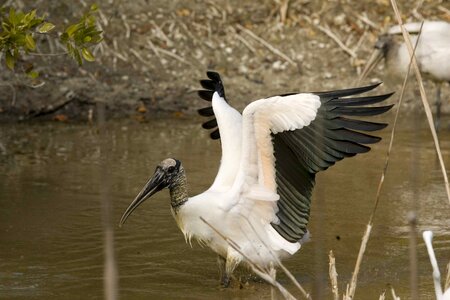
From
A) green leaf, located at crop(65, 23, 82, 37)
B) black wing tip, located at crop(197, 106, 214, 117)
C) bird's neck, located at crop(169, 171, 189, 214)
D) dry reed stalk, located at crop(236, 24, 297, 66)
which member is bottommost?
bird's neck, located at crop(169, 171, 189, 214)

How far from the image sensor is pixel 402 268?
215 inches

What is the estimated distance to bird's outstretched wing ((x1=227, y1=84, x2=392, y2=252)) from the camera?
498 centimetres

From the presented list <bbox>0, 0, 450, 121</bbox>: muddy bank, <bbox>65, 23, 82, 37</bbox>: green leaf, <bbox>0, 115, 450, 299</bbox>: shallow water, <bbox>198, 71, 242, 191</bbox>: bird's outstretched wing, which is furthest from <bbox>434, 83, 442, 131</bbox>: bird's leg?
<bbox>65, 23, 82, 37</bbox>: green leaf

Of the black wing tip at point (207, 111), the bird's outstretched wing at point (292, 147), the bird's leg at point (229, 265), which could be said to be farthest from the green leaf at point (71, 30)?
the black wing tip at point (207, 111)

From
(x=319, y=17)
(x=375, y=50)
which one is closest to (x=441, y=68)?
(x=375, y=50)

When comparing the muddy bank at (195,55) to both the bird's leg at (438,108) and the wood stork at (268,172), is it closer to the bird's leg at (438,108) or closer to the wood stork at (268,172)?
the bird's leg at (438,108)

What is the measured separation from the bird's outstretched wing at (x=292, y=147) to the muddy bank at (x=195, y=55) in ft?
13.7

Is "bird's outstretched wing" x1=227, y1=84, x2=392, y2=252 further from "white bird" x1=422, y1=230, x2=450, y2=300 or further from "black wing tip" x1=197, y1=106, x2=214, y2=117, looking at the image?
"white bird" x1=422, y1=230, x2=450, y2=300

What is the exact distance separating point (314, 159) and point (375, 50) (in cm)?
540

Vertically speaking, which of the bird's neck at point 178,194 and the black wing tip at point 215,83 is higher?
the black wing tip at point 215,83

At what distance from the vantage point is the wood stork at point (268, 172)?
4996mm

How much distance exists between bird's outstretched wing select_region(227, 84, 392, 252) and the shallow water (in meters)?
0.18

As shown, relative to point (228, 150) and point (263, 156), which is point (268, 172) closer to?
point (263, 156)

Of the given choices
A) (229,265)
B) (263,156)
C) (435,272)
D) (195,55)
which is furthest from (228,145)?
(195,55)
